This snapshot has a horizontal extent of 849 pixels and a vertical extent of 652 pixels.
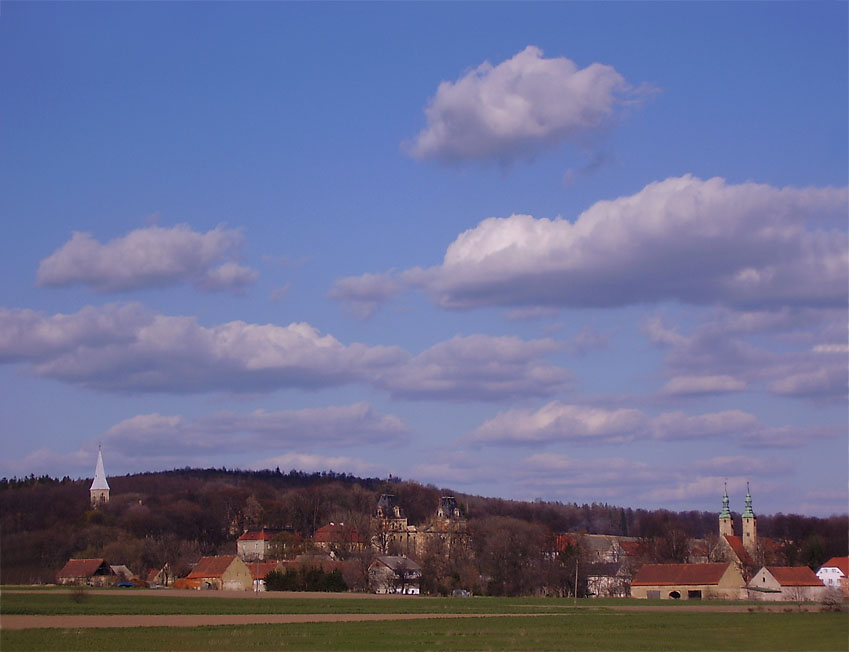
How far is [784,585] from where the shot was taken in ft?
355

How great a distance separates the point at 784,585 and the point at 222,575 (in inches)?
2373

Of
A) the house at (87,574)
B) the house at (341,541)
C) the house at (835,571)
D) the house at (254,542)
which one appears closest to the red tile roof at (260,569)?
the house at (341,541)

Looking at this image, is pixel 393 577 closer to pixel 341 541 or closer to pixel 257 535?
pixel 341 541

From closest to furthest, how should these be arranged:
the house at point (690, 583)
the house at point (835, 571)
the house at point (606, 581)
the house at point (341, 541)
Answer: the house at point (690, 583)
the house at point (606, 581)
the house at point (835, 571)
the house at point (341, 541)

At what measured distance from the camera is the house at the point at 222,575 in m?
116

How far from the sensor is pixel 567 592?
114 metres

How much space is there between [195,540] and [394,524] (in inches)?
1686

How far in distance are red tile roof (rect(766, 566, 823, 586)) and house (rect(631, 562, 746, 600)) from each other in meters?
3.60

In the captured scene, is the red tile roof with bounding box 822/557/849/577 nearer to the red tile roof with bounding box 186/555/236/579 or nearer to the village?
the village

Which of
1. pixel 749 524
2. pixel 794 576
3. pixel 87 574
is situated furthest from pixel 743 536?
pixel 87 574

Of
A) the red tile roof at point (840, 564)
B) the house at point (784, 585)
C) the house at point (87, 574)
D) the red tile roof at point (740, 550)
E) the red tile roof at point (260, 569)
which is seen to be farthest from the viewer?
the red tile roof at point (740, 550)

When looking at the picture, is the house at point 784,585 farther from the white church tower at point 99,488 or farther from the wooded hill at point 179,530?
the white church tower at point 99,488

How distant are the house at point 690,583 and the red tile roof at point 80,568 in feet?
201

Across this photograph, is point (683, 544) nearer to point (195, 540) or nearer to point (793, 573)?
point (793, 573)
